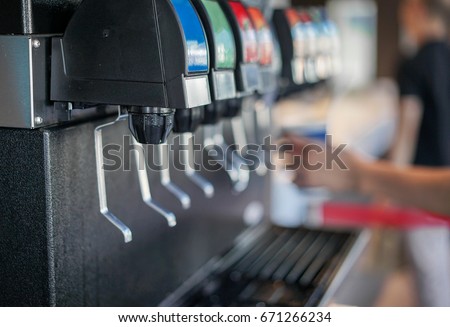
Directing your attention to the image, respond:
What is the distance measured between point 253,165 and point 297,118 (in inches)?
100

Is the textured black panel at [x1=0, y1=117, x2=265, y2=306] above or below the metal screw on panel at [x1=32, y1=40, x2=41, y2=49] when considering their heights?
below

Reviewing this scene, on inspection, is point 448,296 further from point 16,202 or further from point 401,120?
point 16,202

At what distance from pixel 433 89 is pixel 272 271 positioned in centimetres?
193

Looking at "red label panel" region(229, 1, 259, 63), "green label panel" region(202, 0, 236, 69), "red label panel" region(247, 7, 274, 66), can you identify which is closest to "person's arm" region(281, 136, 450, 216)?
"red label panel" region(247, 7, 274, 66)

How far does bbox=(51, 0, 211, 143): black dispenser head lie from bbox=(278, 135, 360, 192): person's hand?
2.77 feet

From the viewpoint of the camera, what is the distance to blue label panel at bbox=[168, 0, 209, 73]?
2.93 feet

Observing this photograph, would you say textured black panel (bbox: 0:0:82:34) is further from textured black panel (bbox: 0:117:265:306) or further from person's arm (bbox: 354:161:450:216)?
person's arm (bbox: 354:161:450:216)

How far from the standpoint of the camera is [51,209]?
103cm

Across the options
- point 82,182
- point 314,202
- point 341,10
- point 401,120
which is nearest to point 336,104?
point 341,10

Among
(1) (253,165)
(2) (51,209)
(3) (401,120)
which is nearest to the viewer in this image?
(2) (51,209)

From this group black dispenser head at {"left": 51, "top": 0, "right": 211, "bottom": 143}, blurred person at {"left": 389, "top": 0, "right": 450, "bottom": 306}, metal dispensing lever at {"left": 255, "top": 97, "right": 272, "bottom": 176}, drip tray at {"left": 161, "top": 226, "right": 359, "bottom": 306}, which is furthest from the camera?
blurred person at {"left": 389, "top": 0, "right": 450, "bottom": 306}

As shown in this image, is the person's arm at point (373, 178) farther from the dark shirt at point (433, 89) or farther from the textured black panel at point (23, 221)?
the dark shirt at point (433, 89)

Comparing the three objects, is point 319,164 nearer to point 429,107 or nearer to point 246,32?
point 246,32

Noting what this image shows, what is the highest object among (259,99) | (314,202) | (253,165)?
(259,99)
